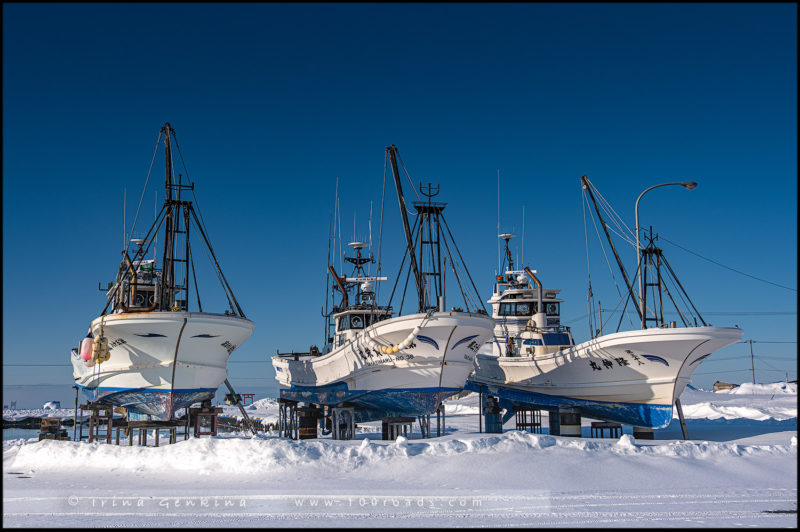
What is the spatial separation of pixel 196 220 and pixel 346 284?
13.4 m

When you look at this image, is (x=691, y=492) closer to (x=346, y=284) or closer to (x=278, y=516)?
(x=278, y=516)

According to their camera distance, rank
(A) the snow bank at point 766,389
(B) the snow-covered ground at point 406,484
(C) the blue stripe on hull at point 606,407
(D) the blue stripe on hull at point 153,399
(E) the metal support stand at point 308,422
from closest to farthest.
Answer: (B) the snow-covered ground at point 406,484, (D) the blue stripe on hull at point 153,399, (C) the blue stripe on hull at point 606,407, (E) the metal support stand at point 308,422, (A) the snow bank at point 766,389

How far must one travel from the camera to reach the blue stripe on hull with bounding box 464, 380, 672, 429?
1334 inches

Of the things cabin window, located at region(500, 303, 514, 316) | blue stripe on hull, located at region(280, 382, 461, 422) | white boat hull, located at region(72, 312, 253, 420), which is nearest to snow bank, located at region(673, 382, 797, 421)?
cabin window, located at region(500, 303, 514, 316)

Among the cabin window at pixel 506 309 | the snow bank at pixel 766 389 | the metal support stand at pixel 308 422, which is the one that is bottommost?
the snow bank at pixel 766 389

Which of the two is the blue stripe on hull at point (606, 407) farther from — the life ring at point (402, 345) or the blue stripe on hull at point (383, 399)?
the life ring at point (402, 345)

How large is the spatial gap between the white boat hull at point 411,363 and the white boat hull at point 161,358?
6.34m

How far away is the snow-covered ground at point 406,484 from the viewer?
1466 cm

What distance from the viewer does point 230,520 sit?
14227 millimetres

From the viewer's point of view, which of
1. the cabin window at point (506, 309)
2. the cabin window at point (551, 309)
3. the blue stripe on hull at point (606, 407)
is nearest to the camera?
the blue stripe on hull at point (606, 407)

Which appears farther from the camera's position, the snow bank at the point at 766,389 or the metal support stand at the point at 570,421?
the snow bank at the point at 766,389

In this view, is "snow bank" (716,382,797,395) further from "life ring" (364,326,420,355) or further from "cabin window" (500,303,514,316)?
"life ring" (364,326,420,355)

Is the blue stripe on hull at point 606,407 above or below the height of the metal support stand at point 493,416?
above

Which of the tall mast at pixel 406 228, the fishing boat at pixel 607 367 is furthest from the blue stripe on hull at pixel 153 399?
the fishing boat at pixel 607 367
